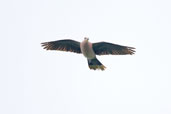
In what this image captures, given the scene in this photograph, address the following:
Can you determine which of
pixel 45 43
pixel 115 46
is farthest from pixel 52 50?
pixel 115 46

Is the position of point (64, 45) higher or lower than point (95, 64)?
higher

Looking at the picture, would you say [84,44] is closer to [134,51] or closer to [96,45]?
[96,45]

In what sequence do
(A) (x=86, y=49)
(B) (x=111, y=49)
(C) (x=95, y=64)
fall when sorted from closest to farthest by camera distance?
(A) (x=86, y=49)
(B) (x=111, y=49)
(C) (x=95, y=64)

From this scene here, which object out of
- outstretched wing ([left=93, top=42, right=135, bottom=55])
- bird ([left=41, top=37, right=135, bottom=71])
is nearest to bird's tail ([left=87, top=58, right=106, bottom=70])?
bird ([left=41, top=37, right=135, bottom=71])

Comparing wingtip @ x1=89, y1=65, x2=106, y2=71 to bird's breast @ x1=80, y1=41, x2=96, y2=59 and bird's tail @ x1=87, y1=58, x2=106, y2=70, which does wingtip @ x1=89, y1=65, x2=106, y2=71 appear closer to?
bird's tail @ x1=87, y1=58, x2=106, y2=70

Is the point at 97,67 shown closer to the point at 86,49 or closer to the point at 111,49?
the point at 111,49

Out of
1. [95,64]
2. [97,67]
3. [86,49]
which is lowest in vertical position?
[97,67]

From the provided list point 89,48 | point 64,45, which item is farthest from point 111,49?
point 64,45
